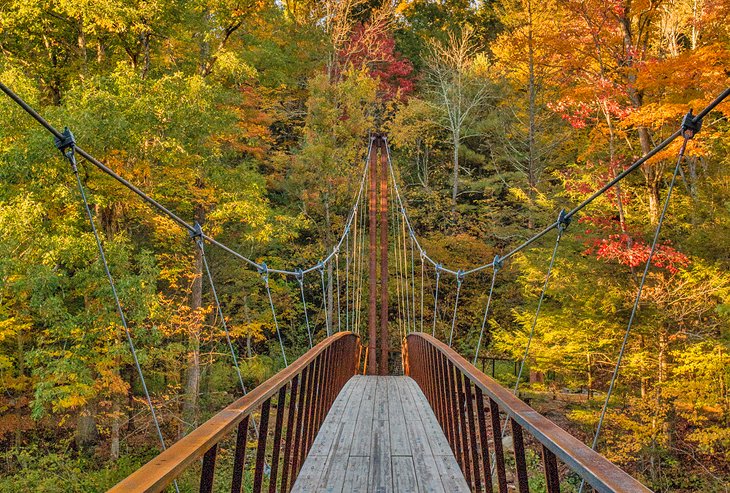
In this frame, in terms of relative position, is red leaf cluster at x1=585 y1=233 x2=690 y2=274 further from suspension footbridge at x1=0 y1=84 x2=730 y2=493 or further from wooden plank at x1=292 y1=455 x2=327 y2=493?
A: wooden plank at x1=292 y1=455 x2=327 y2=493

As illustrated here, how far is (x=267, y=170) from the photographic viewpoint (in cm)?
2020

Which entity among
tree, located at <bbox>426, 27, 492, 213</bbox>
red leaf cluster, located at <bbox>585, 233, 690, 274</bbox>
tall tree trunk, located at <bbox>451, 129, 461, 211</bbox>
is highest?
tree, located at <bbox>426, 27, 492, 213</bbox>

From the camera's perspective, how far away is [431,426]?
17.6 feet

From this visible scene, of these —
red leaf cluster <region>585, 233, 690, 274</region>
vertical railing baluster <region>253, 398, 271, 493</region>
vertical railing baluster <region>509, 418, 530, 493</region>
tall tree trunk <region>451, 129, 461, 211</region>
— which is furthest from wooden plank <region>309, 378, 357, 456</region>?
tall tree trunk <region>451, 129, 461, 211</region>

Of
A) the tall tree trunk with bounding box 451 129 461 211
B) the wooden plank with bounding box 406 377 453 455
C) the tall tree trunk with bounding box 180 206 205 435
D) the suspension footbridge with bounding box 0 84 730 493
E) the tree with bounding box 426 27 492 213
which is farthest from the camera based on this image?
the tree with bounding box 426 27 492 213

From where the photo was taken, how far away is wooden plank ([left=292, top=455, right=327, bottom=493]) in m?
3.44

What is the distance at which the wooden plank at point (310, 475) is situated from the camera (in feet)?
11.3

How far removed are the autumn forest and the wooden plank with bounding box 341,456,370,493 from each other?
19.5 feet

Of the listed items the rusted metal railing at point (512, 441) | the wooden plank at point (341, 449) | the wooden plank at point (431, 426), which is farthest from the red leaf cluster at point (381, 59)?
the rusted metal railing at point (512, 441)

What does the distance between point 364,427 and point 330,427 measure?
309 mm

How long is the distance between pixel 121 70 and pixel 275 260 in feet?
26.5

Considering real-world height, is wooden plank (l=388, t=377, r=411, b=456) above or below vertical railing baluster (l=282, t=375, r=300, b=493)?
below

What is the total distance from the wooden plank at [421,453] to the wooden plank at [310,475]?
0.63m

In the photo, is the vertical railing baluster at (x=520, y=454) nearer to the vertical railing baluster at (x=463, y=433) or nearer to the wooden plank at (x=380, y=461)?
the vertical railing baluster at (x=463, y=433)
